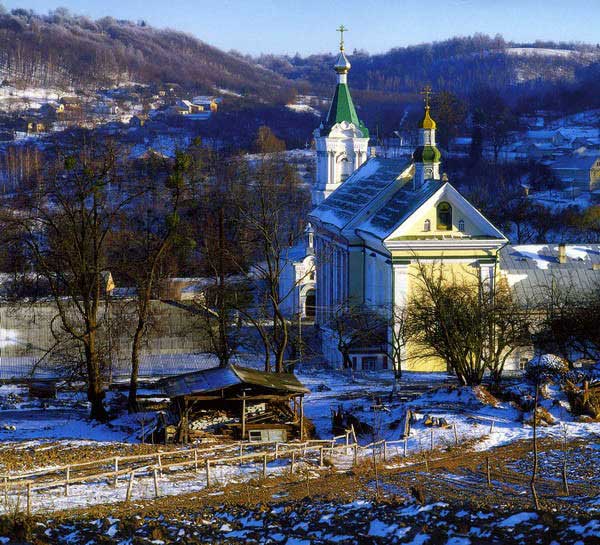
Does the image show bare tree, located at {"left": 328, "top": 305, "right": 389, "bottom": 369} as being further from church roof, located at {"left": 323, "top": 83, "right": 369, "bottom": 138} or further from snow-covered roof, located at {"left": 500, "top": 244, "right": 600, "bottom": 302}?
church roof, located at {"left": 323, "top": 83, "right": 369, "bottom": 138}

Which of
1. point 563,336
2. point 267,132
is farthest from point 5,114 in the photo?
point 563,336

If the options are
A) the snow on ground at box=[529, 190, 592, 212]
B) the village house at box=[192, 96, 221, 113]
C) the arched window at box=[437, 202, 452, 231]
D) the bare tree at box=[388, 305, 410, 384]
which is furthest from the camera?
the village house at box=[192, 96, 221, 113]

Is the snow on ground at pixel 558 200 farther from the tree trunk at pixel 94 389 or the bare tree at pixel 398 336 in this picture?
the tree trunk at pixel 94 389

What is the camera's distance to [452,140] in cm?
12406

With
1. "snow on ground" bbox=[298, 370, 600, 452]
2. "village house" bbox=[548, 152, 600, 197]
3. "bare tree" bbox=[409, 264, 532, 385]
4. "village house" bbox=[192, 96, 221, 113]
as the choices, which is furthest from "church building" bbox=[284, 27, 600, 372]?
"village house" bbox=[192, 96, 221, 113]

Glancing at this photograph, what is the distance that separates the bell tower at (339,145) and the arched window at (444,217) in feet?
52.8

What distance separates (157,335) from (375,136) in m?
102

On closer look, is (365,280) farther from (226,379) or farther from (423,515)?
(423,515)

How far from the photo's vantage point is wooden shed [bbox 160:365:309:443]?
819 inches

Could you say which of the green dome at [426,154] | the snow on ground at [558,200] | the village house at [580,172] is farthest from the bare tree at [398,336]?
the village house at [580,172]

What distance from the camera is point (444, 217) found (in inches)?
1294

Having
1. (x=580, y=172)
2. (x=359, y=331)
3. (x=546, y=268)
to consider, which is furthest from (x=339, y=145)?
(x=580, y=172)

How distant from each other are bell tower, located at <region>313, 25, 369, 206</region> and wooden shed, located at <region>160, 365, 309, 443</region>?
27515mm

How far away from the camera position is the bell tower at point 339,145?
49219 millimetres
